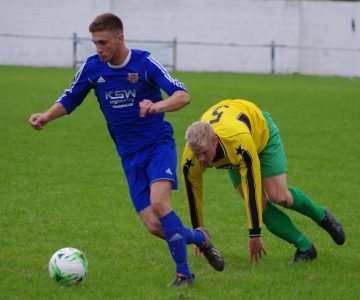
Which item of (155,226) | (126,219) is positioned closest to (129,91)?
(155,226)

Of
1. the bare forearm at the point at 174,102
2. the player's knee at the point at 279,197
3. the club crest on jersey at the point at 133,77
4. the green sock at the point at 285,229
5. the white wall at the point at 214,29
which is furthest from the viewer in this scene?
the white wall at the point at 214,29

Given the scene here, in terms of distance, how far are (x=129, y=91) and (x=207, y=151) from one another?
27.3 inches

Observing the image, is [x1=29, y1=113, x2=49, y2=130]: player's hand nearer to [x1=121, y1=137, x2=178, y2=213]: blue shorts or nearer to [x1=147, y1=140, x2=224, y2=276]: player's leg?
[x1=121, y1=137, x2=178, y2=213]: blue shorts

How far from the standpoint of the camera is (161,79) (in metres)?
5.42

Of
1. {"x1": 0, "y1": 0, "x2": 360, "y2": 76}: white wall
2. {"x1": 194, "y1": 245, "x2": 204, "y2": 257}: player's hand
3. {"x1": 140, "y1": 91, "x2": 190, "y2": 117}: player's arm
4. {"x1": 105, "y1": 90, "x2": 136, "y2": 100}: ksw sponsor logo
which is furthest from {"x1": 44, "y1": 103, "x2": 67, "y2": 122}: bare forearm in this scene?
{"x1": 0, "y1": 0, "x2": 360, "y2": 76}: white wall

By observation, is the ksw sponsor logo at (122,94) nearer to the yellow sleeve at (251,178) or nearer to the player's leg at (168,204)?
the player's leg at (168,204)

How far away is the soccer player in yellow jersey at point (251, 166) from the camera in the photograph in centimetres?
561

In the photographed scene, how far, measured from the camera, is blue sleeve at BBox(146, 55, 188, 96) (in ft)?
17.4

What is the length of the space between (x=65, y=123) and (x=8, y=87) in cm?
573

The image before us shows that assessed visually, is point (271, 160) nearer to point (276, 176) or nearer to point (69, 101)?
point (276, 176)

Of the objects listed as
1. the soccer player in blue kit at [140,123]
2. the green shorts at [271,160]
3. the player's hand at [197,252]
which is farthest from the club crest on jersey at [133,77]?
the player's hand at [197,252]

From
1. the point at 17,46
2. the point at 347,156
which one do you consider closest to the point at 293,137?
the point at 347,156

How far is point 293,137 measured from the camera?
1379cm

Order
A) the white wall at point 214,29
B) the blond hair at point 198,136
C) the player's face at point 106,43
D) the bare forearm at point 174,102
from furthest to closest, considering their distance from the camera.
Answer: the white wall at point 214,29 → the player's face at point 106,43 → the blond hair at point 198,136 → the bare forearm at point 174,102
